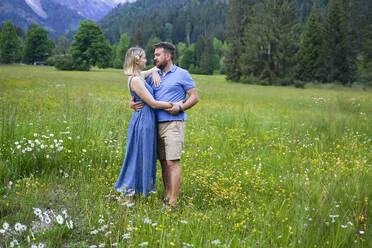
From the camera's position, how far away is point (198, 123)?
34.9ft

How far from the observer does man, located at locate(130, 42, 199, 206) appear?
4191 millimetres

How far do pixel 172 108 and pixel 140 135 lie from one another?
60cm

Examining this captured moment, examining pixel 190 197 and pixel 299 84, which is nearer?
pixel 190 197

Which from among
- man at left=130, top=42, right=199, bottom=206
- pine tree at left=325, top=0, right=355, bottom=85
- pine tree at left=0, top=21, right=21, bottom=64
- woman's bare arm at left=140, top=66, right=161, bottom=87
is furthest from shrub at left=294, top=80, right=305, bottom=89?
pine tree at left=0, top=21, right=21, bottom=64

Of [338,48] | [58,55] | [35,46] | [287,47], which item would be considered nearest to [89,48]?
[58,55]

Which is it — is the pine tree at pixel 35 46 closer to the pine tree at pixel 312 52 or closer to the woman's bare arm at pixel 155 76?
the pine tree at pixel 312 52

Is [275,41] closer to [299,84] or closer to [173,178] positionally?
[299,84]

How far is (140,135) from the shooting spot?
426cm

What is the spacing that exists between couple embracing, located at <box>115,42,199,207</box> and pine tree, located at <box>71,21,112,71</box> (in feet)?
197

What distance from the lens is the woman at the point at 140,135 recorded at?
415 centimetres

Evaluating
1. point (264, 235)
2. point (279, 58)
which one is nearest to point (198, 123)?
point (264, 235)

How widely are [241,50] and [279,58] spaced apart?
7.25 m

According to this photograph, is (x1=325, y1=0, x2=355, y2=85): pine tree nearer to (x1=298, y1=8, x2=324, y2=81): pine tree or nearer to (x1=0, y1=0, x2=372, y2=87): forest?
(x1=0, y1=0, x2=372, y2=87): forest

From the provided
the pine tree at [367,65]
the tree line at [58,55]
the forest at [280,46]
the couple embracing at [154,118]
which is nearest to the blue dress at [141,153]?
the couple embracing at [154,118]
